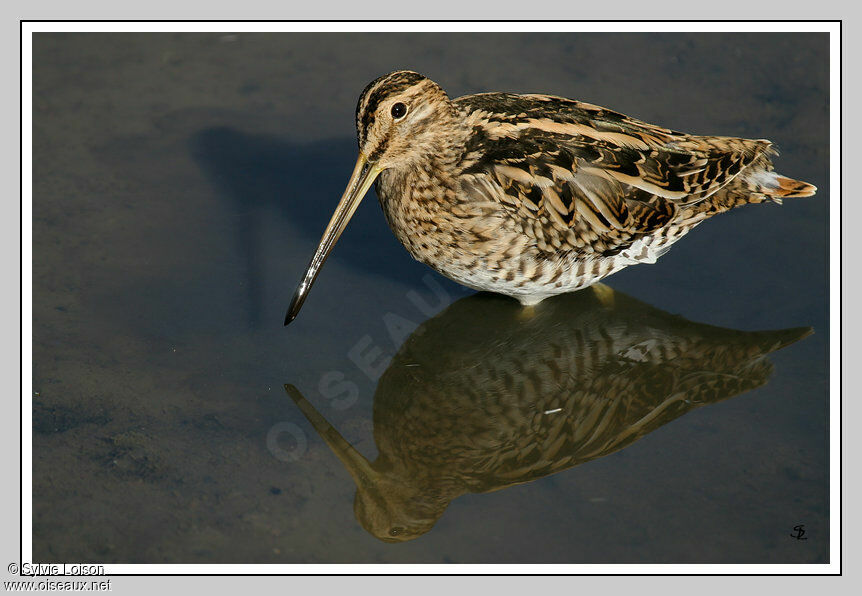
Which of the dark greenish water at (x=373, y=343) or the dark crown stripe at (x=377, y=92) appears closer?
the dark greenish water at (x=373, y=343)

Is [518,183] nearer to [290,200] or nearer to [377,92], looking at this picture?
[377,92]

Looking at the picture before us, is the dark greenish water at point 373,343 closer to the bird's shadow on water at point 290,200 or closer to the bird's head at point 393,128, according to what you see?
the bird's shadow on water at point 290,200

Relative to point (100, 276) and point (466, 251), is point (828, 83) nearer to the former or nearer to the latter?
point (466, 251)

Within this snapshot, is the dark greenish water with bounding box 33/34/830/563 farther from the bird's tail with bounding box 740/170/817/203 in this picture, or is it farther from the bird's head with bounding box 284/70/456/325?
the bird's head with bounding box 284/70/456/325

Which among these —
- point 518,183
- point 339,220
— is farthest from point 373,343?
point 518,183

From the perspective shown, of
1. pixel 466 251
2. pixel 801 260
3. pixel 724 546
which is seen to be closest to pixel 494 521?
pixel 724 546

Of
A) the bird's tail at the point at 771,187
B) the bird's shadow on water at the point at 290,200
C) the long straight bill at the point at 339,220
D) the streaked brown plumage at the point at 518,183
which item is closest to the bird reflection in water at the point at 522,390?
the streaked brown plumage at the point at 518,183
